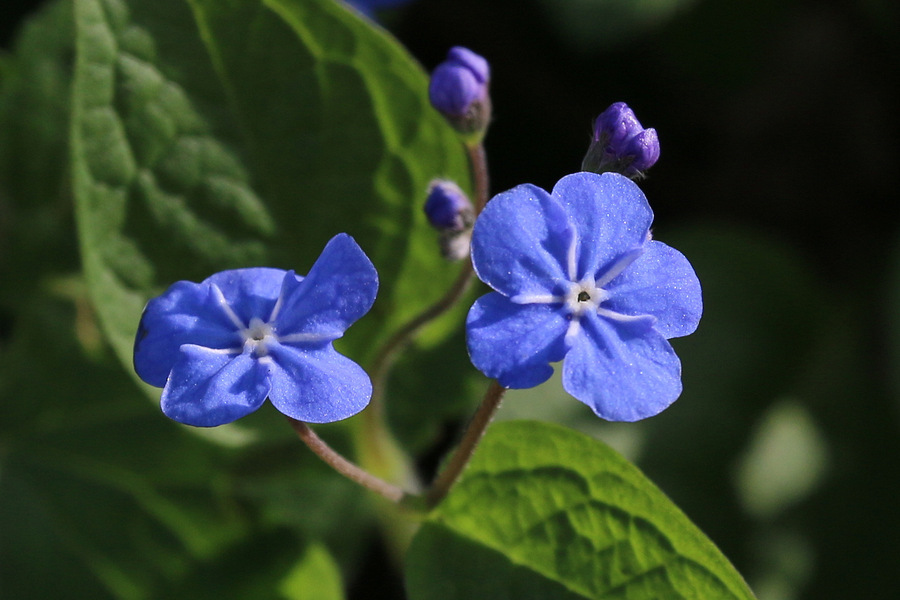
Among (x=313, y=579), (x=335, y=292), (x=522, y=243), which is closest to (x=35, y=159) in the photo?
(x=313, y=579)

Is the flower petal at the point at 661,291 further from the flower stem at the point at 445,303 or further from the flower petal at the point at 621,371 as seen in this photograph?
the flower stem at the point at 445,303

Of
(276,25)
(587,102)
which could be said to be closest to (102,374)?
(276,25)

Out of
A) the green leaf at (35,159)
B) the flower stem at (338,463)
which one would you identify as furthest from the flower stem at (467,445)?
the green leaf at (35,159)

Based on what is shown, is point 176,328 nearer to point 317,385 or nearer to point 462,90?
point 317,385

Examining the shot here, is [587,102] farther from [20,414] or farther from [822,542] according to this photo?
[20,414]

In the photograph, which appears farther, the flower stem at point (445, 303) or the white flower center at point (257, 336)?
the flower stem at point (445, 303)

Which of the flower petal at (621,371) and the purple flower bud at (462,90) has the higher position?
the purple flower bud at (462,90)

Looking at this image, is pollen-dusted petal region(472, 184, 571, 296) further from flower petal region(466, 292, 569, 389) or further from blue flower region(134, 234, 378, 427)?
blue flower region(134, 234, 378, 427)

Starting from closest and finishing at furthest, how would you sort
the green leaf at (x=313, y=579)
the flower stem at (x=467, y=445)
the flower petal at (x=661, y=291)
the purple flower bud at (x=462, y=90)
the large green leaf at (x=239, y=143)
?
the flower petal at (x=661, y=291), the flower stem at (x=467, y=445), the purple flower bud at (x=462, y=90), the large green leaf at (x=239, y=143), the green leaf at (x=313, y=579)
